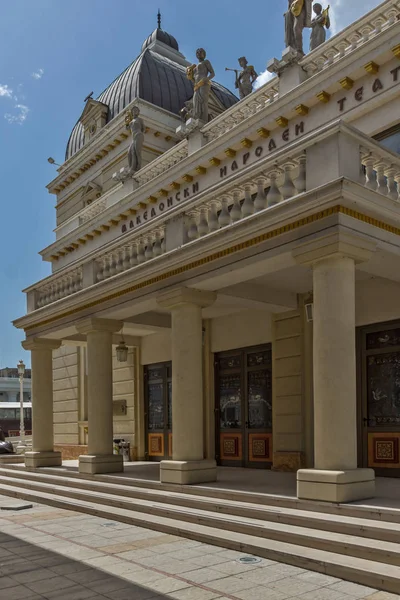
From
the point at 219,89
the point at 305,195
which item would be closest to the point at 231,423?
the point at 305,195

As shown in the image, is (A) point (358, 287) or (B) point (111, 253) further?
(B) point (111, 253)

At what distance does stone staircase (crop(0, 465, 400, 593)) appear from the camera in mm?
6066

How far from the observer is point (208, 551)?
24.0 feet

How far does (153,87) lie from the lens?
22797mm

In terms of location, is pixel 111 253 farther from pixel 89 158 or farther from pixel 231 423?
pixel 89 158

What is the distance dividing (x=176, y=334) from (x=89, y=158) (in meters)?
14.7

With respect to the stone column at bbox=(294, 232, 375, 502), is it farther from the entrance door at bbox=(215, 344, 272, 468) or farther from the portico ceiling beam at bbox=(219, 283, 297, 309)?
the entrance door at bbox=(215, 344, 272, 468)

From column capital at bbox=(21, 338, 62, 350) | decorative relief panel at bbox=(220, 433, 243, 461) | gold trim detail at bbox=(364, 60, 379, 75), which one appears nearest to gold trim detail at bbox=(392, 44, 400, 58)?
gold trim detail at bbox=(364, 60, 379, 75)

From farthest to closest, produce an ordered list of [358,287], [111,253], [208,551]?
[111,253] → [358,287] → [208,551]

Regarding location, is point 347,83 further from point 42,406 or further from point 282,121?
point 42,406

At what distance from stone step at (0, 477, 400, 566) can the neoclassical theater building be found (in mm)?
634

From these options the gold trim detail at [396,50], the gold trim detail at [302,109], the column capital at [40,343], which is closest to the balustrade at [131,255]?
the column capital at [40,343]

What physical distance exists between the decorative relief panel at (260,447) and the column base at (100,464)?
277cm

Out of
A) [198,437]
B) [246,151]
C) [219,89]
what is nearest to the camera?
[198,437]
